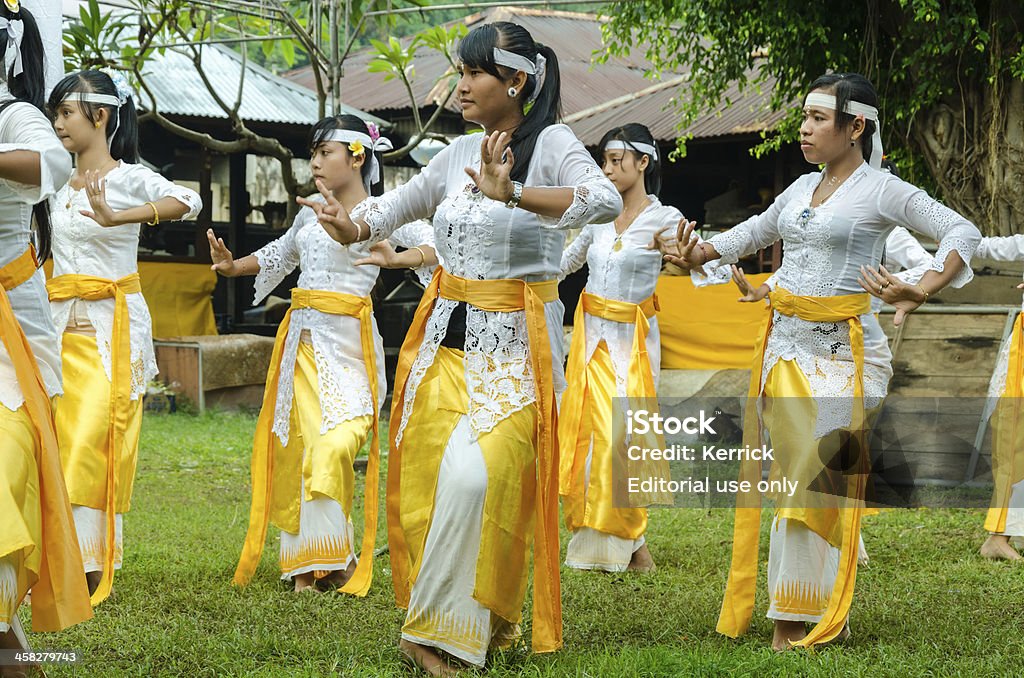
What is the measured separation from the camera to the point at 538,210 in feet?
12.1

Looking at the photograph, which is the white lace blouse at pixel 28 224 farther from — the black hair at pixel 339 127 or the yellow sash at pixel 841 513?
the yellow sash at pixel 841 513

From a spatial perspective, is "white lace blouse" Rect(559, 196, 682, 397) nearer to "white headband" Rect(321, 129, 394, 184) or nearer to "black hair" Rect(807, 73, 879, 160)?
"white headband" Rect(321, 129, 394, 184)

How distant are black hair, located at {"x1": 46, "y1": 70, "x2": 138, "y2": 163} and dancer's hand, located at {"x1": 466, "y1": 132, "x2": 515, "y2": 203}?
237 centimetres

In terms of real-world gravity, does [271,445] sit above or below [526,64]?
below

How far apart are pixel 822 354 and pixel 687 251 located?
624 millimetres

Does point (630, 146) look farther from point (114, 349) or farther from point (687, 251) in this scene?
point (114, 349)

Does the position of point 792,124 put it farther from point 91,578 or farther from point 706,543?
point 91,578

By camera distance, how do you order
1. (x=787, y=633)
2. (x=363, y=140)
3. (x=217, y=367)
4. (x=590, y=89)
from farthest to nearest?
(x=590, y=89)
(x=217, y=367)
(x=363, y=140)
(x=787, y=633)

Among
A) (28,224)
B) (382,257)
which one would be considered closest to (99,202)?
(382,257)

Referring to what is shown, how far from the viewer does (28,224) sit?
356 cm

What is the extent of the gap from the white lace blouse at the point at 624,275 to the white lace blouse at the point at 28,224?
3.34 m

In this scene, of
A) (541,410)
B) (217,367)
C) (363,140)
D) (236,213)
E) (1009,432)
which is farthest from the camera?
(236,213)

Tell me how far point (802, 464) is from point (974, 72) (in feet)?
18.1

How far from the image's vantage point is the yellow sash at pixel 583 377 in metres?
6.37
